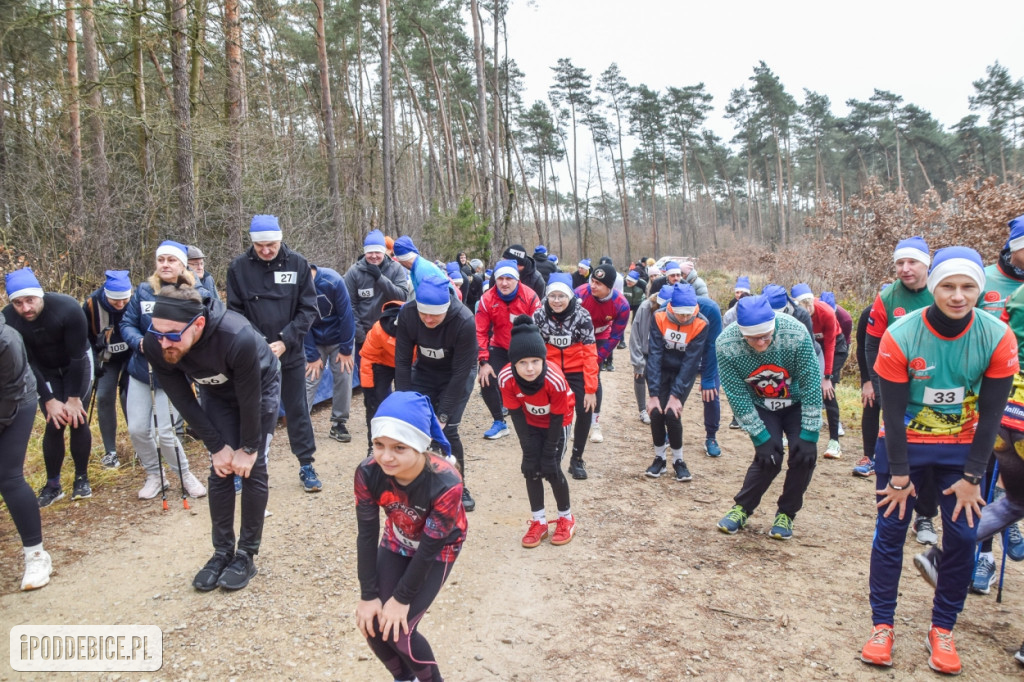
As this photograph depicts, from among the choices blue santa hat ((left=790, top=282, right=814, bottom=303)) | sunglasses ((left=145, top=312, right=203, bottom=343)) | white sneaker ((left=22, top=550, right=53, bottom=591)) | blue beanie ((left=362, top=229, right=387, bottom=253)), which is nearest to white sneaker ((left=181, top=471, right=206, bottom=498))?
white sneaker ((left=22, top=550, right=53, bottom=591))

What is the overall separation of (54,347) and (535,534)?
13.8 ft

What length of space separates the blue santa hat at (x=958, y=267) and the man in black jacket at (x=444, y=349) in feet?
10.4

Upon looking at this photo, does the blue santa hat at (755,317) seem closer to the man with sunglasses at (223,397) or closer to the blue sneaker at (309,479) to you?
the man with sunglasses at (223,397)

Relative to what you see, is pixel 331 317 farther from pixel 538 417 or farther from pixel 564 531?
pixel 564 531

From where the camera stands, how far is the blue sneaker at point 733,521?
5168 millimetres

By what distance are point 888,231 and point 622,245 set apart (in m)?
42.7

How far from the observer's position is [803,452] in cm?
477

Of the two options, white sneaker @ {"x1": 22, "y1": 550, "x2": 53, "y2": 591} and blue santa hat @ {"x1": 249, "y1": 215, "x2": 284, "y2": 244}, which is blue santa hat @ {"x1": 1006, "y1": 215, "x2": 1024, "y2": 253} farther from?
white sneaker @ {"x1": 22, "y1": 550, "x2": 53, "y2": 591}

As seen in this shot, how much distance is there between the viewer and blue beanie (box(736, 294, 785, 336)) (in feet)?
14.7

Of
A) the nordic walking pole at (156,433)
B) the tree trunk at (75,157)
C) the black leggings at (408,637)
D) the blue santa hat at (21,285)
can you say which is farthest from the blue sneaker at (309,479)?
the tree trunk at (75,157)

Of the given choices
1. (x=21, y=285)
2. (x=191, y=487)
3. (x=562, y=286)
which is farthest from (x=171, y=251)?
(x=562, y=286)

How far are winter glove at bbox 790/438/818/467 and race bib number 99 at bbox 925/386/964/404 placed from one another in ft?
5.00

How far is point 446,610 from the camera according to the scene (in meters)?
4.04

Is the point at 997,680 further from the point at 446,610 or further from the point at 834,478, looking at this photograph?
the point at 834,478
